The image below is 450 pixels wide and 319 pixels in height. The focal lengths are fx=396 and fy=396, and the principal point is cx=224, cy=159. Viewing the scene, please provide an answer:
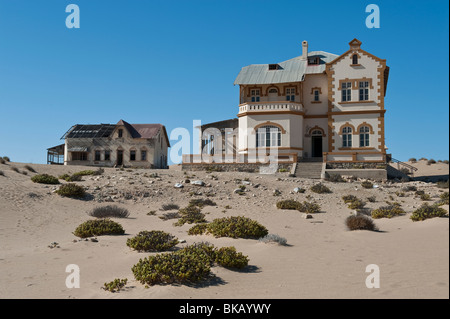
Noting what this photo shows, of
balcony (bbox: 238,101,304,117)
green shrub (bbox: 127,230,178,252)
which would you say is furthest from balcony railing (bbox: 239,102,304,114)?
green shrub (bbox: 127,230,178,252)

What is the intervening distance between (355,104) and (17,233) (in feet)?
101

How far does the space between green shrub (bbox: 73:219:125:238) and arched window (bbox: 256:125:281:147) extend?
78.0ft

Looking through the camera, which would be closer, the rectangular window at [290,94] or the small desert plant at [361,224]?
the small desert plant at [361,224]

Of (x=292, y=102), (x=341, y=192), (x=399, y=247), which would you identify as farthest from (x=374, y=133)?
(x=399, y=247)

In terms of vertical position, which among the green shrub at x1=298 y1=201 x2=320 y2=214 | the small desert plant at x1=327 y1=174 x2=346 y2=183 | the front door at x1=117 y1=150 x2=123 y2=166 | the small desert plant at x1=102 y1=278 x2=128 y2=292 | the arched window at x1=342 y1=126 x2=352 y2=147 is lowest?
the small desert plant at x1=102 y1=278 x2=128 y2=292

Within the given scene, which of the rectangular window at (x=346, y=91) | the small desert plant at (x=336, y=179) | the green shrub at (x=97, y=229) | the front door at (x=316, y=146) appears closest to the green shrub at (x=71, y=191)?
the green shrub at (x=97, y=229)

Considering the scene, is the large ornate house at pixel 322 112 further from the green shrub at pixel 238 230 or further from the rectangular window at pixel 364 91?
the green shrub at pixel 238 230

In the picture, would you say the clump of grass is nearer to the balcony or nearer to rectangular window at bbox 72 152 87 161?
the balcony

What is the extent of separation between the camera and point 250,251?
11.2m

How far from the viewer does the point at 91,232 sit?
1438 cm

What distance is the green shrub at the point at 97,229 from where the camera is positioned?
14.3 metres

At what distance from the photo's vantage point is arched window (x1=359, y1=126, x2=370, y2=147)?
36750mm

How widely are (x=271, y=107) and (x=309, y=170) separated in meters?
7.53
